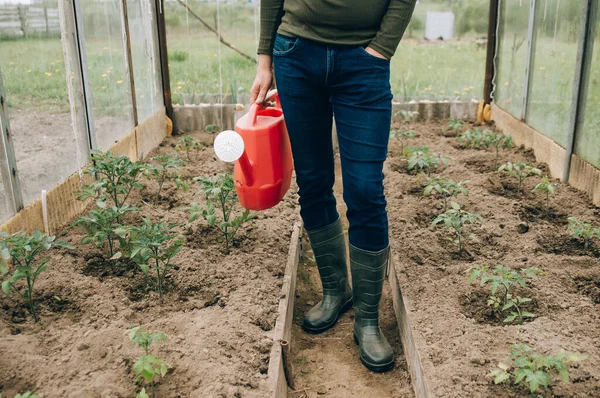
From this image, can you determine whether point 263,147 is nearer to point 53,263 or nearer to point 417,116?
point 53,263

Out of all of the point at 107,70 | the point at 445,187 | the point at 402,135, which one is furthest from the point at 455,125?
the point at 107,70

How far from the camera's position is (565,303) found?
229 cm

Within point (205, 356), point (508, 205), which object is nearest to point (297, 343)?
point (205, 356)

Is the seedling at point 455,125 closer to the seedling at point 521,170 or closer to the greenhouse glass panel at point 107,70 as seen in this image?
the seedling at point 521,170

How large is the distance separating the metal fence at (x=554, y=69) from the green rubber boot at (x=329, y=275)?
1.79 metres

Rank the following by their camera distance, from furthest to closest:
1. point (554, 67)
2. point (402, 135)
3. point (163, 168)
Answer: point (402, 135) → point (554, 67) → point (163, 168)

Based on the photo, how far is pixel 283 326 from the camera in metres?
2.25

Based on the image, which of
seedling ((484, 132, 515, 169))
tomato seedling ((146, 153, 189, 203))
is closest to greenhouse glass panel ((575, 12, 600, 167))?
Result: seedling ((484, 132, 515, 169))

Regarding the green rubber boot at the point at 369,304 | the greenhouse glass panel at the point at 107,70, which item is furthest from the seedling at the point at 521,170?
the greenhouse glass panel at the point at 107,70

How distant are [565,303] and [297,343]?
1.07 meters

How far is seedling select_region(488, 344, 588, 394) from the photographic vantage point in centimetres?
164

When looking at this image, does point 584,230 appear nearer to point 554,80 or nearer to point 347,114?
point 347,114

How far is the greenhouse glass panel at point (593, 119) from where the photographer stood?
11.3ft

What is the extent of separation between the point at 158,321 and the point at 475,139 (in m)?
3.31
